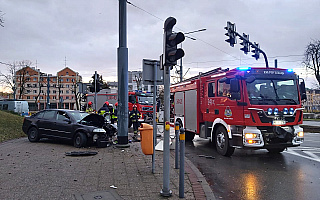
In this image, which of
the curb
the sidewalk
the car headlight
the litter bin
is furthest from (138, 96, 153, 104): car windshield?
the litter bin

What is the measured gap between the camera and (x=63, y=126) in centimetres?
1053

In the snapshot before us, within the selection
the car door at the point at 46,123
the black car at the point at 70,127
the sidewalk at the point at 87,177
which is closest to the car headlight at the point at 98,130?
the black car at the point at 70,127

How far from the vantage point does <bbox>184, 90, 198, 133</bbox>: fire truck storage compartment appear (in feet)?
35.2

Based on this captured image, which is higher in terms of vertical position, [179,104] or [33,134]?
[179,104]

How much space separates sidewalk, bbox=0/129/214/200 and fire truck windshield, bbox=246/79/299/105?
9.29 feet

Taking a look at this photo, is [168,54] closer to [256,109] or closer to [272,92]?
[256,109]

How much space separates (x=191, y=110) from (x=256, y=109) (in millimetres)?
3568

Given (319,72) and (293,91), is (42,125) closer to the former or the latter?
(293,91)

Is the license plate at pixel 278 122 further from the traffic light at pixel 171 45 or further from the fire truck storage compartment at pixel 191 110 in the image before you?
the traffic light at pixel 171 45

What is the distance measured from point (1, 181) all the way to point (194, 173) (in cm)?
421

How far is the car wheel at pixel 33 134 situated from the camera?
11277mm

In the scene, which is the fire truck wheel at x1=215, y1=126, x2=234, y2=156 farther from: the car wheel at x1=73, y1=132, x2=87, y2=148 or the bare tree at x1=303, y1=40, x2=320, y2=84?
the bare tree at x1=303, y1=40, x2=320, y2=84

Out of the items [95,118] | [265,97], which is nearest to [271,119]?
[265,97]

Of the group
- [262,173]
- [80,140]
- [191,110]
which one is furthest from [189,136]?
[262,173]
